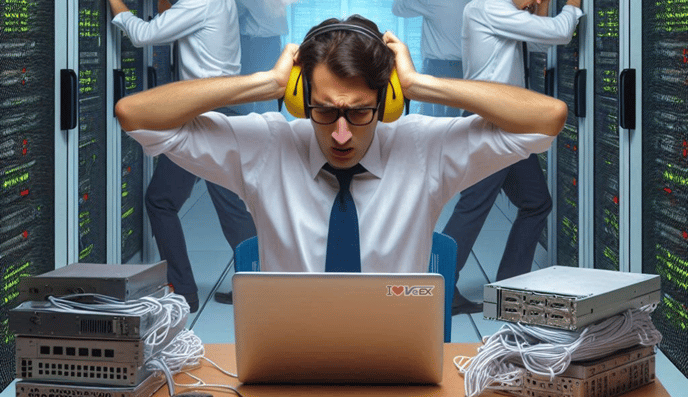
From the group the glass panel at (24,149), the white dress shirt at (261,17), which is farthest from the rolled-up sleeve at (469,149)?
the white dress shirt at (261,17)

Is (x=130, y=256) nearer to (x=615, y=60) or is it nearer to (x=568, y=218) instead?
(x=568, y=218)

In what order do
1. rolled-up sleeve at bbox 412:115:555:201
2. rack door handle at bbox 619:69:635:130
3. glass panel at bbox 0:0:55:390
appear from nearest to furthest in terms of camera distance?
rolled-up sleeve at bbox 412:115:555:201
glass panel at bbox 0:0:55:390
rack door handle at bbox 619:69:635:130

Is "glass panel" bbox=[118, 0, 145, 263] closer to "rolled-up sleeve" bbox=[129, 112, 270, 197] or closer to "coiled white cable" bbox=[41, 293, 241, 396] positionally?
"rolled-up sleeve" bbox=[129, 112, 270, 197]

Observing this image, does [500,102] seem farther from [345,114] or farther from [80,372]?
[80,372]

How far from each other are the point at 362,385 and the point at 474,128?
746 mm

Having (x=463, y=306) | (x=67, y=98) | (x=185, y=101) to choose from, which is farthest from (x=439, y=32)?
(x=185, y=101)

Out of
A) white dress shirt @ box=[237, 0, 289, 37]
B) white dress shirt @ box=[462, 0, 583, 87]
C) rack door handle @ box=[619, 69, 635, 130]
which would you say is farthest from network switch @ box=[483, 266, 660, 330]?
white dress shirt @ box=[237, 0, 289, 37]

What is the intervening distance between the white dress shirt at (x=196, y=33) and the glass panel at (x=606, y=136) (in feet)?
4.92

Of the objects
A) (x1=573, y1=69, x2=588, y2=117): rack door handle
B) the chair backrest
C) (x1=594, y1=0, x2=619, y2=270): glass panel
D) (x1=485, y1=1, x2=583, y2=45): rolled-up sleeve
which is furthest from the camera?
(x1=573, y1=69, x2=588, y2=117): rack door handle

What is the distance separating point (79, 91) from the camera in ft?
12.3

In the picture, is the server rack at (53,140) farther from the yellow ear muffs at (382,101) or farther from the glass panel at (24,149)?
the yellow ear muffs at (382,101)

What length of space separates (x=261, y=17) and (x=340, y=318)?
2.85m

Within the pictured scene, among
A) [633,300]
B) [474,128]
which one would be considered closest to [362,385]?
[633,300]

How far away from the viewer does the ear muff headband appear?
2.07m
